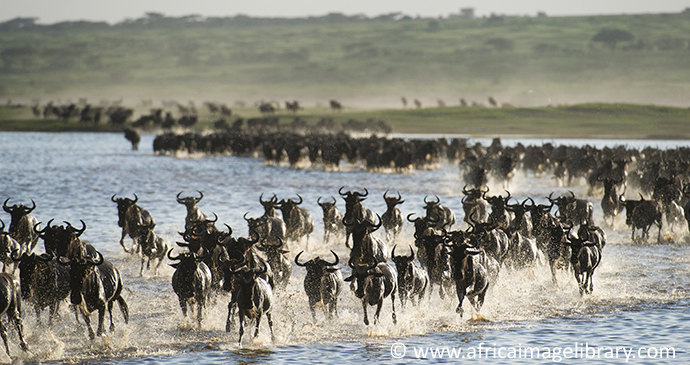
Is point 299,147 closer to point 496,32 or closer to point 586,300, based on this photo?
point 586,300

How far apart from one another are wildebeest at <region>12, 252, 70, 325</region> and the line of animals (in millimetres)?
14

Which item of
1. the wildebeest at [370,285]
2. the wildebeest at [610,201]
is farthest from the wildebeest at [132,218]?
the wildebeest at [610,201]

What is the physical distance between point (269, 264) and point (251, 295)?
88.6 inches

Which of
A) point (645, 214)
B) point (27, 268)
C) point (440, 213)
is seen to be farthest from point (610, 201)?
point (27, 268)

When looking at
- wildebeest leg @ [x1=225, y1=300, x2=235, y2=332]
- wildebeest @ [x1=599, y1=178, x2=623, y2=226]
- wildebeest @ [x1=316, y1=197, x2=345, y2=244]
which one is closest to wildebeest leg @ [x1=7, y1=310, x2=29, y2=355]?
wildebeest leg @ [x1=225, y1=300, x2=235, y2=332]

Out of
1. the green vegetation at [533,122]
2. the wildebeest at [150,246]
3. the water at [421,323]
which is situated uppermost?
the green vegetation at [533,122]

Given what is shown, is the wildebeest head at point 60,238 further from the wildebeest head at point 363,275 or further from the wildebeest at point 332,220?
the wildebeest at point 332,220

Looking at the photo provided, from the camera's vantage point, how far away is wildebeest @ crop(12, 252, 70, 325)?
11633 millimetres

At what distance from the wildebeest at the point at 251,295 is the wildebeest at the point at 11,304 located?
2822mm

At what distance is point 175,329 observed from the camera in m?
12.2

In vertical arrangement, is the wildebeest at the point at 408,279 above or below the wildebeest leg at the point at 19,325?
above

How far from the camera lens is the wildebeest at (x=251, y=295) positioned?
1093 centimetres

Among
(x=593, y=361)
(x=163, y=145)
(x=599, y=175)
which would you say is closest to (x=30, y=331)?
(x=593, y=361)

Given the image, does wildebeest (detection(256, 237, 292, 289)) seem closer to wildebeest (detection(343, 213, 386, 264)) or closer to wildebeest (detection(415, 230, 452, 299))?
wildebeest (detection(343, 213, 386, 264))
